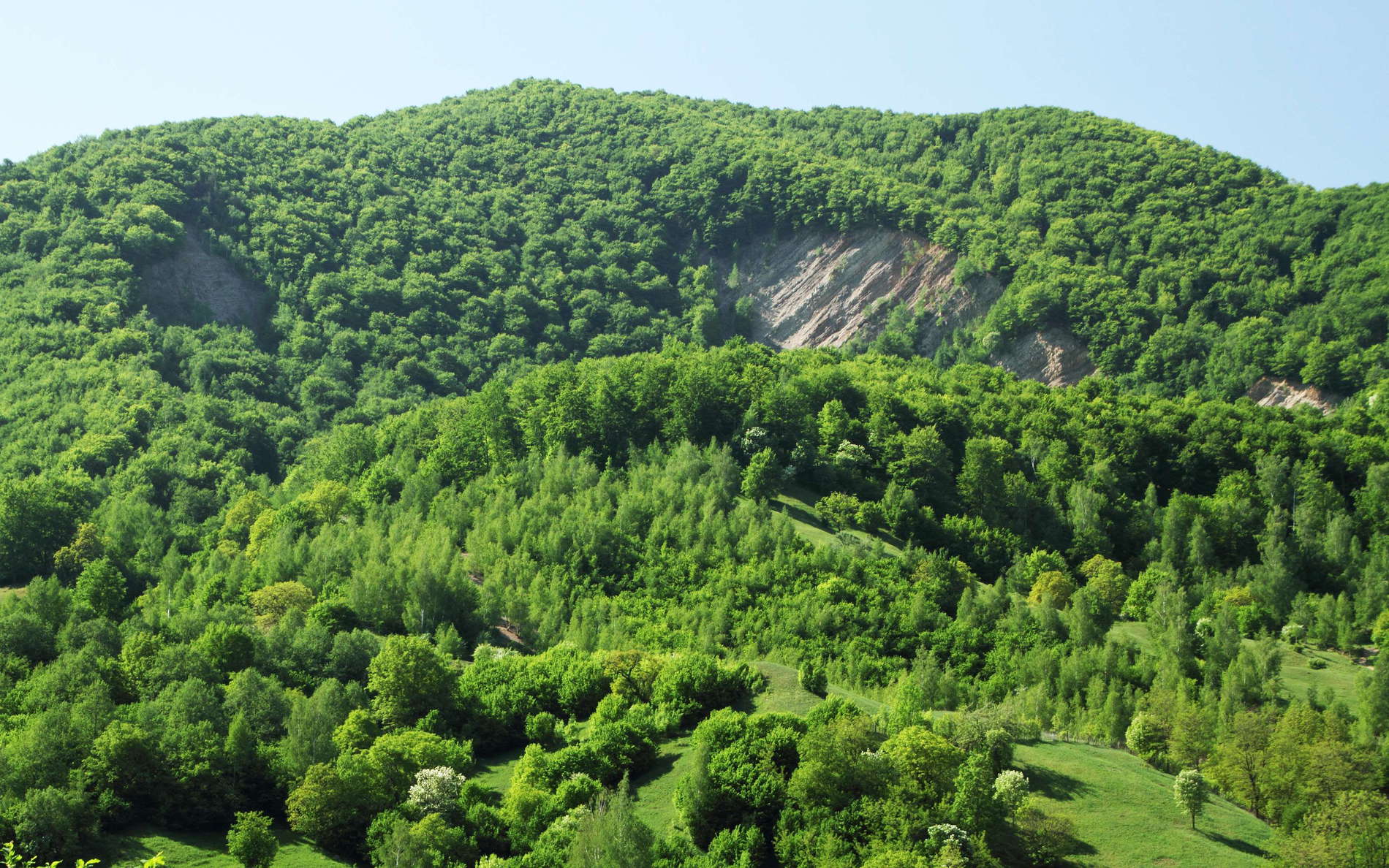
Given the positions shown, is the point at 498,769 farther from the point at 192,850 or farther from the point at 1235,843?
the point at 1235,843

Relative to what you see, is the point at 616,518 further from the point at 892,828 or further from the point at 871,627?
the point at 892,828

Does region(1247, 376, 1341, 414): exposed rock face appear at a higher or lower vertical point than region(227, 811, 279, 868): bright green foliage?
higher

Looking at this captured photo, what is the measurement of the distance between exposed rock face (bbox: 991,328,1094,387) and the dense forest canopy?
2357 mm

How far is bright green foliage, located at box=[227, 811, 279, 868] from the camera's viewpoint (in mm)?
60469

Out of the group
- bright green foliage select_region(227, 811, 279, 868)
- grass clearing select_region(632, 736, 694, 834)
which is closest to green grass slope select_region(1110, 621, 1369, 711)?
grass clearing select_region(632, 736, 694, 834)

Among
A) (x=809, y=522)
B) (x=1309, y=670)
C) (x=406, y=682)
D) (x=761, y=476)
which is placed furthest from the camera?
(x=761, y=476)

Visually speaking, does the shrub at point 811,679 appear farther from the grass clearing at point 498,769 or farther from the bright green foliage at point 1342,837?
the bright green foliage at point 1342,837

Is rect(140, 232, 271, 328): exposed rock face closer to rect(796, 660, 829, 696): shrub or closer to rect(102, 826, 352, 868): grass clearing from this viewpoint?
rect(102, 826, 352, 868): grass clearing

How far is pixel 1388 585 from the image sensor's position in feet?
351

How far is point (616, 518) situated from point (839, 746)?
162 ft

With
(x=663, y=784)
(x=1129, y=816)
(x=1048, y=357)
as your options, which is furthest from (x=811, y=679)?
(x=1048, y=357)

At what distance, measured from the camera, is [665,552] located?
10019cm

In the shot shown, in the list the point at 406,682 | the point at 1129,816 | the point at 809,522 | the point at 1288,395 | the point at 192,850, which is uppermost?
the point at 1288,395

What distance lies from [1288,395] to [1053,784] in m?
119
